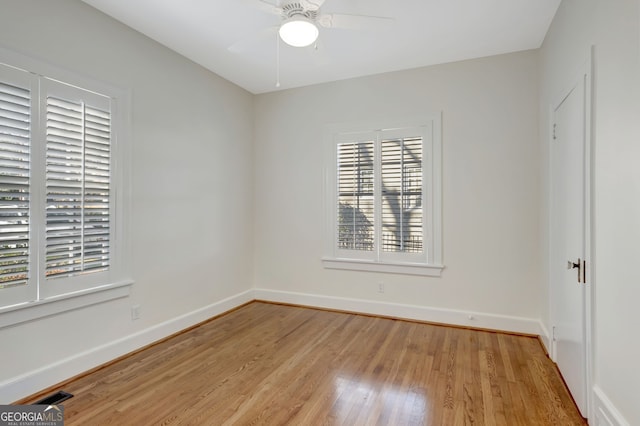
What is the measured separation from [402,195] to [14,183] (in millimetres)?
3419

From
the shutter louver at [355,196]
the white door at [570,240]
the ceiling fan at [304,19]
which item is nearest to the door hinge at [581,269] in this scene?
the white door at [570,240]

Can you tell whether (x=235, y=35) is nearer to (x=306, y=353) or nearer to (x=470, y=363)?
(x=306, y=353)

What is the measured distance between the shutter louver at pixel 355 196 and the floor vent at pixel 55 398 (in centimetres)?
292

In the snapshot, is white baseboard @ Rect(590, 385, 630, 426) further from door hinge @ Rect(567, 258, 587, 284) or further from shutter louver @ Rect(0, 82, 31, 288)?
shutter louver @ Rect(0, 82, 31, 288)

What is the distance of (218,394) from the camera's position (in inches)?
91.9

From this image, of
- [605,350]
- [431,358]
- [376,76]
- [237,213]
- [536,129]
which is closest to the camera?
[605,350]

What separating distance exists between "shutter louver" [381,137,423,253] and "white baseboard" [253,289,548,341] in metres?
0.70

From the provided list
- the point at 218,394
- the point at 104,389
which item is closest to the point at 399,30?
the point at 218,394

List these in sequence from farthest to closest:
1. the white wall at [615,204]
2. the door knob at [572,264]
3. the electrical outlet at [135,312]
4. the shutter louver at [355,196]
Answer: the shutter louver at [355,196] → the electrical outlet at [135,312] → the door knob at [572,264] → the white wall at [615,204]

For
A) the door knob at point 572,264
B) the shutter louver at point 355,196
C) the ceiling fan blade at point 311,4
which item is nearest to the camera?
the ceiling fan blade at point 311,4

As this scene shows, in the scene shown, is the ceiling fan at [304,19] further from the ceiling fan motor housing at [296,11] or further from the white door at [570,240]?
the white door at [570,240]

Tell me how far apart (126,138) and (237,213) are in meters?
1.74

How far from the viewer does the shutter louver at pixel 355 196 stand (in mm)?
4047

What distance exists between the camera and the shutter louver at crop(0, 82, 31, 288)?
7.03ft
